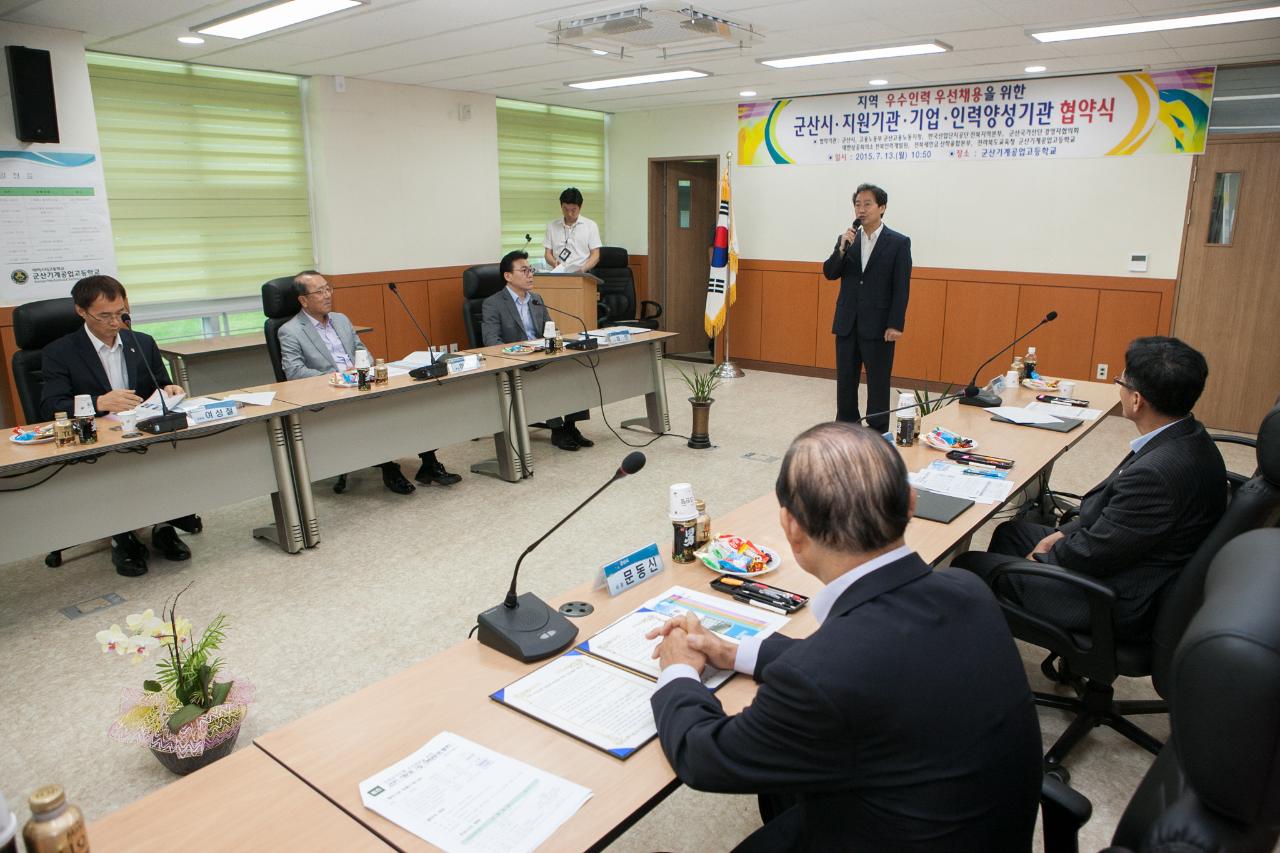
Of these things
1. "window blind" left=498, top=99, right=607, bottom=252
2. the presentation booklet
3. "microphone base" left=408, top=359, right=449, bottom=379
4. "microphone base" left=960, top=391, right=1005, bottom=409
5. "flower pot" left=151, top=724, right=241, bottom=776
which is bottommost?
"flower pot" left=151, top=724, right=241, bottom=776

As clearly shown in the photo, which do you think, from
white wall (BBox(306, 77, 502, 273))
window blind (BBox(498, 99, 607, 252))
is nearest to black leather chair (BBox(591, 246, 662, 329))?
window blind (BBox(498, 99, 607, 252))

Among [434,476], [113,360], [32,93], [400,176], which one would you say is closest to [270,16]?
[32,93]

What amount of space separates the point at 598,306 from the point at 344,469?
384 cm

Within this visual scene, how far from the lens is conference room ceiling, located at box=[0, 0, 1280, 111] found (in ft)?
13.0

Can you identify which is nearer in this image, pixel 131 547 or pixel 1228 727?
pixel 1228 727

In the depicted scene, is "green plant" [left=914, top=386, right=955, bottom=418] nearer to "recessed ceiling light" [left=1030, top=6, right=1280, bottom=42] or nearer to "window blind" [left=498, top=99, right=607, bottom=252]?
"recessed ceiling light" [left=1030, top=6, right=1280, bottom=42]

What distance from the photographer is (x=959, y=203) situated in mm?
6652

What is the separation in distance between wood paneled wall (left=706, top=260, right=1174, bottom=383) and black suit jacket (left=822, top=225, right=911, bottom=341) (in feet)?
6.24

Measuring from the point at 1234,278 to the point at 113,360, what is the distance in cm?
668

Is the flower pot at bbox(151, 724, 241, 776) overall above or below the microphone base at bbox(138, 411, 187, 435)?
below

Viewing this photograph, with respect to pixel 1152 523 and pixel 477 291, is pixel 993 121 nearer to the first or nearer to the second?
pixel 477 291

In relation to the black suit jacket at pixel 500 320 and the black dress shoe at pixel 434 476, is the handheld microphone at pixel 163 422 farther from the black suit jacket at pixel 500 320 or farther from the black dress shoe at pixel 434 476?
the black suit jacket at pixel 500 320

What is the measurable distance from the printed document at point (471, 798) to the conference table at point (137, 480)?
2.35m

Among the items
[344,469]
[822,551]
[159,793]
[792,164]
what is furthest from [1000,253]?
[159,793]
